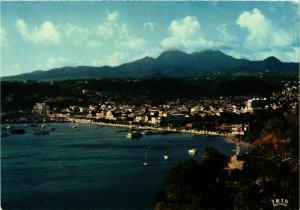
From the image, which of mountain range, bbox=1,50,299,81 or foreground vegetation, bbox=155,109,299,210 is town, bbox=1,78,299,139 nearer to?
foreground vegetation, bbox=155,109,299,210

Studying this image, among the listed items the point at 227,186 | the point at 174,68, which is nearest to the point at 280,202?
the point at 227,186

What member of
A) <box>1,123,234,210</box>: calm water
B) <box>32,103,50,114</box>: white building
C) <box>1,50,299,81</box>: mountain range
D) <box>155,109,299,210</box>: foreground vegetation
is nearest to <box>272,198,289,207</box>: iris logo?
<box>155,109,299,210</box>: foreground vegetation

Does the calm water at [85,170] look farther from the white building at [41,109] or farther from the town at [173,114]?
the white building at [41,109]

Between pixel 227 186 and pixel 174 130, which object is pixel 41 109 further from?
pixel 227 186

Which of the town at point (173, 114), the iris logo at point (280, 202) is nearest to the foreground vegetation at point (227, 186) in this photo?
the iris logo at point (280, 202)

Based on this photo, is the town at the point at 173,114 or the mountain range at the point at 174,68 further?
the mountain range at the point at 174,68

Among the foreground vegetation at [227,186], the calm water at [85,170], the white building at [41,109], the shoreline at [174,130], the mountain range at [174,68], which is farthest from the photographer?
the mountain range at [174,68]

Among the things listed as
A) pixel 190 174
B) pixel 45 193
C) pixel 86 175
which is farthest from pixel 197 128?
pixel 190 174
